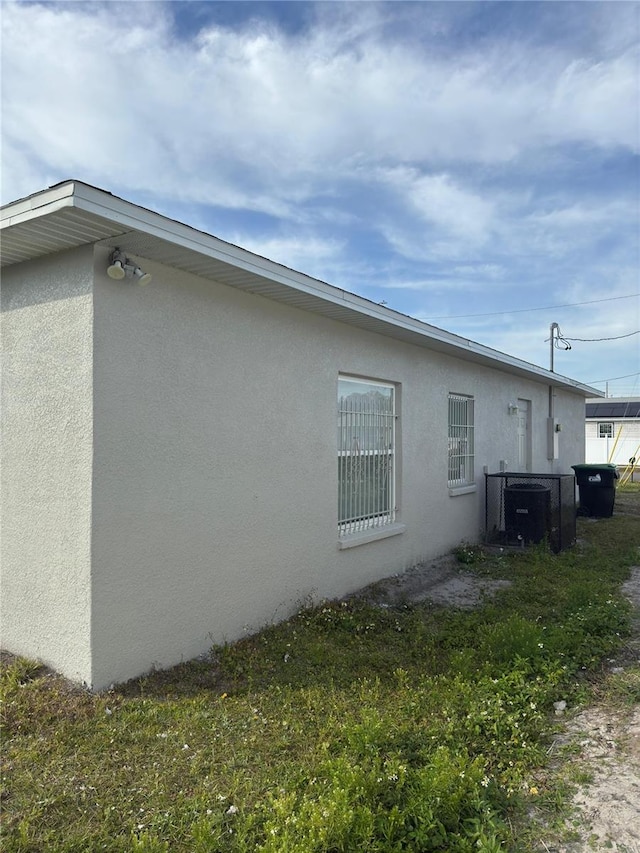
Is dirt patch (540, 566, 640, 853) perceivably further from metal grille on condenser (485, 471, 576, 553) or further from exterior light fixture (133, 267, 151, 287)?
metal grille on condenser (485, 471, 576, 553)

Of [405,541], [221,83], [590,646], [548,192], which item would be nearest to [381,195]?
[548,192]

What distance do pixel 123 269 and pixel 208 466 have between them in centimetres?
156

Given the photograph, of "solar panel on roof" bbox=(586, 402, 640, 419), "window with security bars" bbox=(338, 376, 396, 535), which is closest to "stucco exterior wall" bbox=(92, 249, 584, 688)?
"window with security bars" bbox=(338, 376, 396, 535)

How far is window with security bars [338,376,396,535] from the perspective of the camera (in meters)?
6.09

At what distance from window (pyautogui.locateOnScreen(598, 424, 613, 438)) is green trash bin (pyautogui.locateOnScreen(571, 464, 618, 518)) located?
17.9 m

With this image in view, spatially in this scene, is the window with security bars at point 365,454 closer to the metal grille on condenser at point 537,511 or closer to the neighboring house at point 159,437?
the neighboring house at point 159,437

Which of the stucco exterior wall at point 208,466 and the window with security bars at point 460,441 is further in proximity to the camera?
the window with security bars at point 460,441

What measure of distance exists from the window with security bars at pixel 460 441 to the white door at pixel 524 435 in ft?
9.41

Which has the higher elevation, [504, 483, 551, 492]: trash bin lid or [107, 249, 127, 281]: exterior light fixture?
[107, 249, 127, 281]: exterior light fixture

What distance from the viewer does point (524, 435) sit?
468 inches

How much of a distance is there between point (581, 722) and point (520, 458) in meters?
8.65

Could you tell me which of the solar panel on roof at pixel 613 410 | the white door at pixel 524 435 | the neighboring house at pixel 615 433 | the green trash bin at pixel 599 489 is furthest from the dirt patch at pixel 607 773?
the solar panel on roof at pixel 613 410

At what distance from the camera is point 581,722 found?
3.46 metres

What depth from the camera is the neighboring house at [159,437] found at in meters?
3.63
